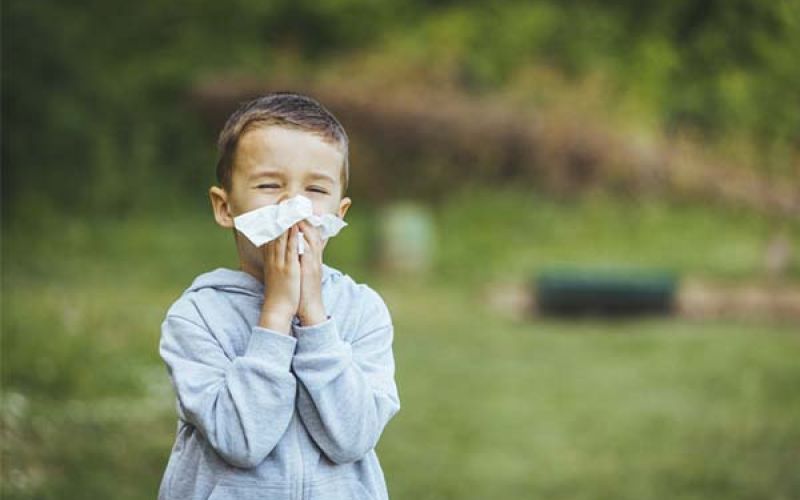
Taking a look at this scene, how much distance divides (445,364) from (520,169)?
7.72 metres

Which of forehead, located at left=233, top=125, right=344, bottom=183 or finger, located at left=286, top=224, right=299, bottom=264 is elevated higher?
forehead, located at left=233, top=125, right=344, bottom=183

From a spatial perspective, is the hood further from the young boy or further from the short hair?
the short hair

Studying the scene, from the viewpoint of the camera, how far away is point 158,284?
42.0 feet

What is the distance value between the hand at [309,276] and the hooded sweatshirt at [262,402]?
24 millimetres

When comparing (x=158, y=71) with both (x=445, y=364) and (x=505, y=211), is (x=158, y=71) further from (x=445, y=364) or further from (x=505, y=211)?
(x=445, y=364)

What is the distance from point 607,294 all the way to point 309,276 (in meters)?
10.2

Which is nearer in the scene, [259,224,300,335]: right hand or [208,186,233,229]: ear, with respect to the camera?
[259,224,300,335]: right hand

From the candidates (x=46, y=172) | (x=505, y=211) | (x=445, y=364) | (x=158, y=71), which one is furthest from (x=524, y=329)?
(x=158, y=71)

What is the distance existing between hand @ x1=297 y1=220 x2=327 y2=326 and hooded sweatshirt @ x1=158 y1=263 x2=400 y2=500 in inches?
0.9

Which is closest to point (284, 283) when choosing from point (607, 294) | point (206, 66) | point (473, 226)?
point (607, 294)

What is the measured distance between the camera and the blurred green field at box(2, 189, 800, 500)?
6461mm

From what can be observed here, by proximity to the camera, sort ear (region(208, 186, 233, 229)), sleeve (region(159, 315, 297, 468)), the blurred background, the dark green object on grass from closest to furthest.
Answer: sleeve (region(159, 315, 297, 468)), ear (region(208, 186, 233, 229)), the blurred background, the dark green object on grass

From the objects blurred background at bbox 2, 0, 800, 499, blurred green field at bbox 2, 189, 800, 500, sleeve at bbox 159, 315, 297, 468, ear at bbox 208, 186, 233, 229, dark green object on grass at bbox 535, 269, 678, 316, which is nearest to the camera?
sleeve at bbox 159, 315, 297, 468

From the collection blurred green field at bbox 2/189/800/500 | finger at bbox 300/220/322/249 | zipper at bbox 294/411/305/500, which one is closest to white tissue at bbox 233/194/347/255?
finger at bbox 300/220/322/249
